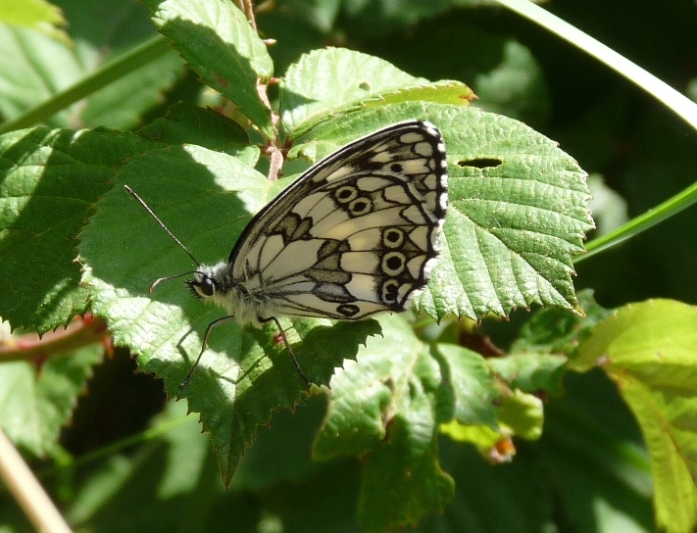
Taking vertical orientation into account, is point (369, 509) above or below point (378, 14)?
below

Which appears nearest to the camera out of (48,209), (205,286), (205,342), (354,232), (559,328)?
(205,342)

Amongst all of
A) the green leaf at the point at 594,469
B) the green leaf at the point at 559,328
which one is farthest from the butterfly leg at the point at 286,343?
the green leaf at the point at 594,469

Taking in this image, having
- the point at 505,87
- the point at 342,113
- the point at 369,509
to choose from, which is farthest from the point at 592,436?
the point at 342,113

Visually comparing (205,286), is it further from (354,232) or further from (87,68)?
(87,68)

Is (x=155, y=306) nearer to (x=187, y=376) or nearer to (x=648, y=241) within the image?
(x=187, y=376)

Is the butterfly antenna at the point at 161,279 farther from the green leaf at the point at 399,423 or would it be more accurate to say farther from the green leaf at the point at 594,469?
the green leaf at the point at 594,469

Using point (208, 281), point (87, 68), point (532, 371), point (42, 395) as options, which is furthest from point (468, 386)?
point (87, 68)
